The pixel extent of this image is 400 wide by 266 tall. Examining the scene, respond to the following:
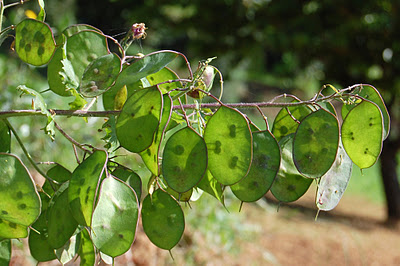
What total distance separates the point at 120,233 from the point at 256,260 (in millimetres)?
1759

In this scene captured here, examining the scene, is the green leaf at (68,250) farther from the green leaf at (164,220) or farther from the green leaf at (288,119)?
the green leaf at (288,119)

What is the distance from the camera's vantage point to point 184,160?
1.36 ft

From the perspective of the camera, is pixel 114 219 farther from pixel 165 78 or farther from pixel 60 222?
pixel 165 78

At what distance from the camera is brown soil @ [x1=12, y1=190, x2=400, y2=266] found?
1.77 m

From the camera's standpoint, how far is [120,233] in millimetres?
393

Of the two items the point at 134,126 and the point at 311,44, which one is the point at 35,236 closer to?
the point at 134,126

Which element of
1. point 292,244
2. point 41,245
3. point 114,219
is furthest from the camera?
point 292,244

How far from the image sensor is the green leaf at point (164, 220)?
0.44m

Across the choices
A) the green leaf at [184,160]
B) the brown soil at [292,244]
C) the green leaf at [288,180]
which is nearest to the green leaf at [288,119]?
the green leaf at [288,180]

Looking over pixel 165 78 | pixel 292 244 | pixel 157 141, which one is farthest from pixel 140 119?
pixel 292 244

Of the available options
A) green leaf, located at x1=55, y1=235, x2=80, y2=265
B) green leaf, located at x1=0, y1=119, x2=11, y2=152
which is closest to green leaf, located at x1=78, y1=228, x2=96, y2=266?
green leaf, located at x1=55, y1=235, x2=80, y2=265

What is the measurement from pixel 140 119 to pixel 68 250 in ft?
0.54

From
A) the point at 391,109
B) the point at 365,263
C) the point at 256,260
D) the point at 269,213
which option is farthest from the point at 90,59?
the point at 391,109

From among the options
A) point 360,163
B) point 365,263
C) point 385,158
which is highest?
point 360,163
